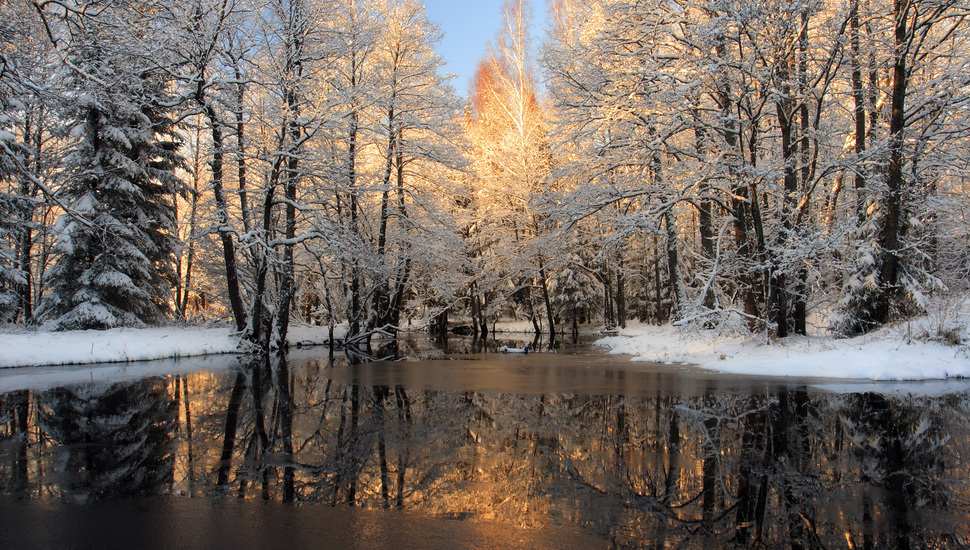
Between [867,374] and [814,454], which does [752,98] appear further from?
[814,454]

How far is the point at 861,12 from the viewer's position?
13891 millimetres

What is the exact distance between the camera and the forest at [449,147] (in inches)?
519

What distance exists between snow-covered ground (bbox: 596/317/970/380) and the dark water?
1.02 m

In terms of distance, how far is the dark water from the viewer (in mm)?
3791

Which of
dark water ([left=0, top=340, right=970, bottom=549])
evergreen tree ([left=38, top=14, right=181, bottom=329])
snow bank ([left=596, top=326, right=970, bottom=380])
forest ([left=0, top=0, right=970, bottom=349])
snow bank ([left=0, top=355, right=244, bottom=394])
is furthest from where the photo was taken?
evergreen tree ([left=38, top=14, right=181, bottom=329])

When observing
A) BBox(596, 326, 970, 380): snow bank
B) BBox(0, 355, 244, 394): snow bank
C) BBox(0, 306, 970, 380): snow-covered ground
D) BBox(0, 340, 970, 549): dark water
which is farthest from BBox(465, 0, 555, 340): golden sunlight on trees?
BBox(0, 340, 970, 549): dark water

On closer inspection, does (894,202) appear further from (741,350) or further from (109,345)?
(109,345)

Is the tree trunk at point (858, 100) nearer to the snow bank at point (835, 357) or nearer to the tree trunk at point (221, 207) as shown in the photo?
the snow bank at point (835, 357)

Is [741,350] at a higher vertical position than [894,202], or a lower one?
lower

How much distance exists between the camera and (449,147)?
25.8 metres

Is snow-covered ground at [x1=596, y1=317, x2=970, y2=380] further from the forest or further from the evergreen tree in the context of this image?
the evergreen tree

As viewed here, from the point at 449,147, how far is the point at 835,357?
18.5 meters

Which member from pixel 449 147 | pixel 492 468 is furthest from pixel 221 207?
pixel 492 468

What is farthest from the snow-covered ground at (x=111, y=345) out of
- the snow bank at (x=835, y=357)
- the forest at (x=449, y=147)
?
the snow bank at (x=835, y=357)
